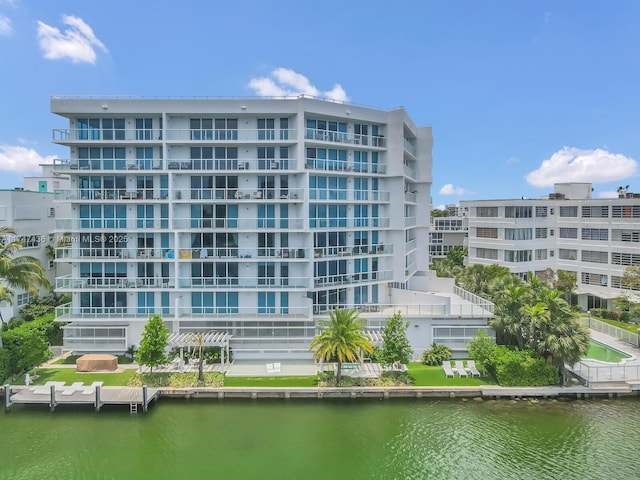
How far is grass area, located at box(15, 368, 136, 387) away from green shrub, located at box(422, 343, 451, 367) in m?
19.5

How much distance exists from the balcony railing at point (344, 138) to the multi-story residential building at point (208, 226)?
0.53ft

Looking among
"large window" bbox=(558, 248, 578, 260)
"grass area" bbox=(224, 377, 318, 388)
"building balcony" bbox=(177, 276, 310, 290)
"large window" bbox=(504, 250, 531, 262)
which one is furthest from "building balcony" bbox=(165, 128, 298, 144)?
"large window" bbox=(558, 248, 578, 260)

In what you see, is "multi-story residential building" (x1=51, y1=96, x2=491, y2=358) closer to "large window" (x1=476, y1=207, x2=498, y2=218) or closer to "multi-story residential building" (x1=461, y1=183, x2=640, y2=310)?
"multi-story residential building" (x1=461, y1=183, x2=640, y2=310)

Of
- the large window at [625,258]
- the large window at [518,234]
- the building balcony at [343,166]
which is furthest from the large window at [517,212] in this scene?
the building balcony at [343,166]

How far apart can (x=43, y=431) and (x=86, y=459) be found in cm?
441

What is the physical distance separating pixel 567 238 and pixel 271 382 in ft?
125

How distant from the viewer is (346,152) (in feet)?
125

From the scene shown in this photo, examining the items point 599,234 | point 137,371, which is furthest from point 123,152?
point 599,234

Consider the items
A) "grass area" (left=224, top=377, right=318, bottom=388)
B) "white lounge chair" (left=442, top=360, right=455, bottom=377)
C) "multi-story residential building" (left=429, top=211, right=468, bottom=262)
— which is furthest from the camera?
"multi-story residential building" (left=429, top=211, right=468, bottom=262)

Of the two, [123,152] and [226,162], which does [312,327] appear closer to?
[226,162]

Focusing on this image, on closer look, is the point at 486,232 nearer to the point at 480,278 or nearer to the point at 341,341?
the point at 480,278

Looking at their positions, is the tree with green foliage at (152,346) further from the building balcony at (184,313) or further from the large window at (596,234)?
the large window at (596,234)

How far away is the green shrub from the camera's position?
33.1m

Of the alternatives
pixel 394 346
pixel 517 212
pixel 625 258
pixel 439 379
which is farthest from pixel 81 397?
pixel 625 258
